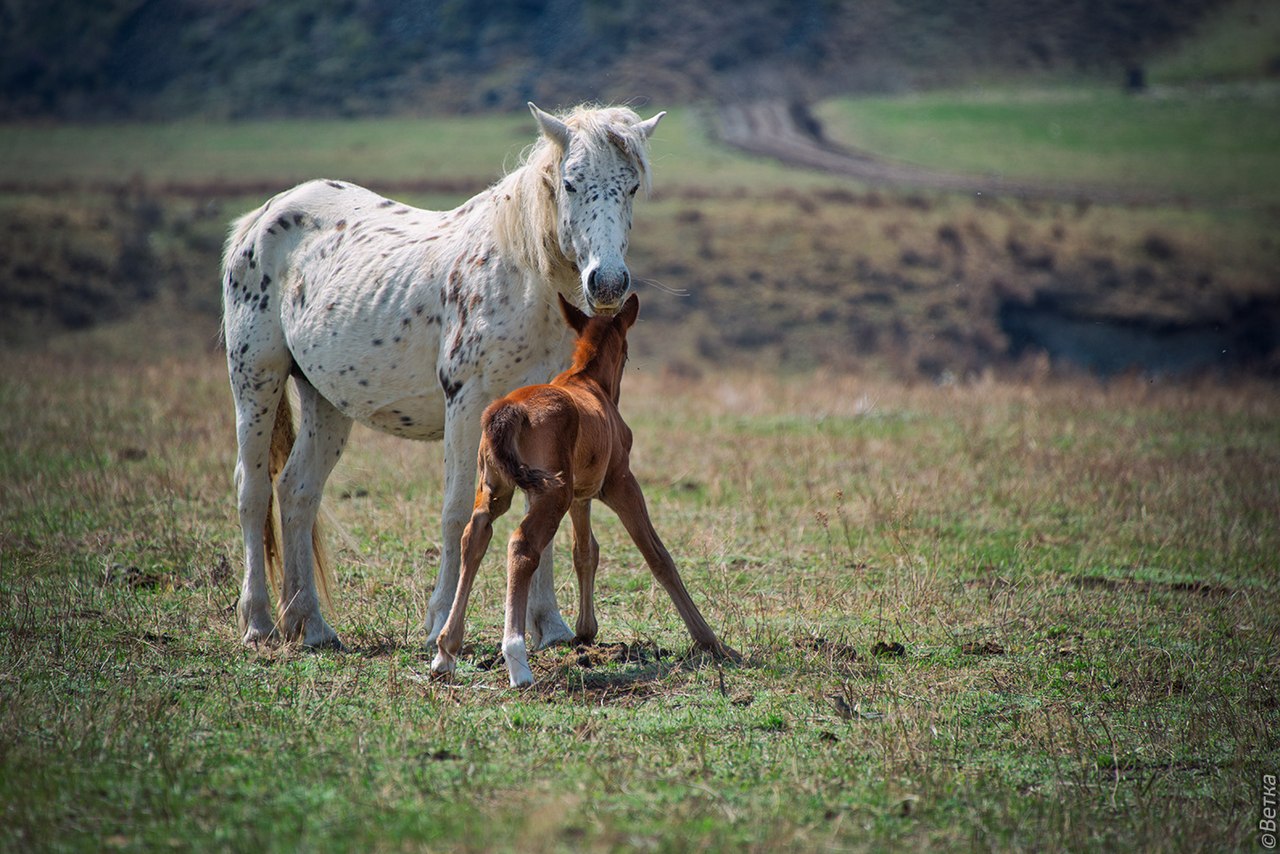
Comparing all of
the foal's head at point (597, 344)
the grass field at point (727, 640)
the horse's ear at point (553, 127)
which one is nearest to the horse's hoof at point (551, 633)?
the grass field at point (727, 640)

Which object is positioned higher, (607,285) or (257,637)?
(607,285)

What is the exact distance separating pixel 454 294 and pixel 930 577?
3.44 meters

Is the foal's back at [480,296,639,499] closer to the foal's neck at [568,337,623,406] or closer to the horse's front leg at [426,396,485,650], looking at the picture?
the foal's neck at [568,337,623,406]

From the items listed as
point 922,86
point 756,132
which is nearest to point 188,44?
point 756,132

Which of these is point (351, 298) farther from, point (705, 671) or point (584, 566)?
point (705, 671)

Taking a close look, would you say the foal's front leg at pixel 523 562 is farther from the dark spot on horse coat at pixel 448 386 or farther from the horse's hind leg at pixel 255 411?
the horse's hind leg at pixel 255 411

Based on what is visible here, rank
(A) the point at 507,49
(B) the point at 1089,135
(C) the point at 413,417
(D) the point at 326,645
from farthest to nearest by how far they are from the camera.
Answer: (A) the point at 507,49, (B) the point at 1089,135, (C) the point at 413,417, (D) the point at 326,645

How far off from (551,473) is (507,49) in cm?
6833

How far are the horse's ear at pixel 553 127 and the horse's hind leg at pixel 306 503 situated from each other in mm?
2269

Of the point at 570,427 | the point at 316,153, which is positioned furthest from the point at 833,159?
the point at 570,427

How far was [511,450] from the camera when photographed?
5020mm

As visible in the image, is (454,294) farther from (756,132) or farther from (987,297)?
(756,132)

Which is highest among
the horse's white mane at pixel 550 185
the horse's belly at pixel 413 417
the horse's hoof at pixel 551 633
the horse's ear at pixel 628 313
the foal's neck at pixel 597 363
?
the horse's white mane at pixel 550 185

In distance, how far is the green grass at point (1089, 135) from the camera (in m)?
47.8
